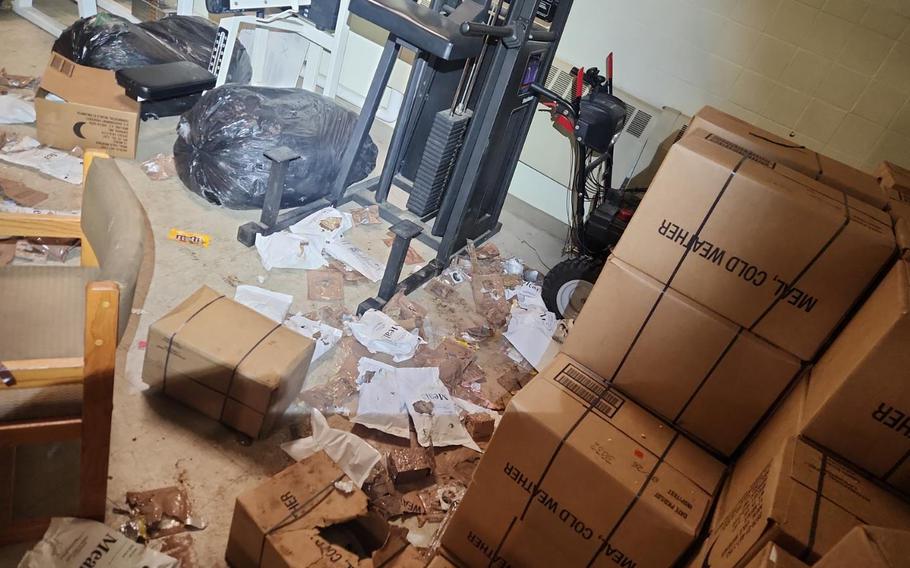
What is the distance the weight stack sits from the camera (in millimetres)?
2422

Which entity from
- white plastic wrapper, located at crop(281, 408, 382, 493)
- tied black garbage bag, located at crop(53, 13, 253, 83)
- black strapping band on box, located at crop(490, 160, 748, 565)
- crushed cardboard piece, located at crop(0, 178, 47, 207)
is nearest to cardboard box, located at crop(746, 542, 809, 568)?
black strapping band on box, located at crop(490, 160, 748, 565)

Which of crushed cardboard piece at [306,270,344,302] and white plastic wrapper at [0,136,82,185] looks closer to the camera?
crushed cardboard piece at [306,270,344,302]

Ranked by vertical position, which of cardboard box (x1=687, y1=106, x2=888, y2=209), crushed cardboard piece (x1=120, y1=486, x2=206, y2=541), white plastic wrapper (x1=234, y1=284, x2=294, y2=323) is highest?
cardboard box (x1=687, y1=106, x2=888, y2=209)

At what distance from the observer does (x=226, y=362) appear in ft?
5.41

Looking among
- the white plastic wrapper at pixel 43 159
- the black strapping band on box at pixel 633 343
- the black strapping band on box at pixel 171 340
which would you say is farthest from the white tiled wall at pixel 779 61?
the white plastic wrapper at pixel 43 159

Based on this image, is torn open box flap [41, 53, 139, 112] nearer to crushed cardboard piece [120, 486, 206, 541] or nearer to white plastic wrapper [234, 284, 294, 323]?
white plastic wrapper [234, 284, 294, 323]

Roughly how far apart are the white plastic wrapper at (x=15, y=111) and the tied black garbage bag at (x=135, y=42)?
12.8 inches

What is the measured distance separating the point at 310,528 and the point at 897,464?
47.6 inches

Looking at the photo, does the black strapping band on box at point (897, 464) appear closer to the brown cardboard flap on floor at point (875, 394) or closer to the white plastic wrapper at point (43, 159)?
the brown cardboard flap on floor at point (875, 394)

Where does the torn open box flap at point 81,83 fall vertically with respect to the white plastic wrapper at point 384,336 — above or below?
above

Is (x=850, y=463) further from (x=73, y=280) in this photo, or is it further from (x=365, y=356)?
(x=73, y=280)

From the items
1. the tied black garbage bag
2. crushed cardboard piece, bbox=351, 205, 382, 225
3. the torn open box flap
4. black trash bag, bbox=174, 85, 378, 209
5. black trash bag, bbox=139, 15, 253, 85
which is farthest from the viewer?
black trash bag, bbox=139, 15, 253, 85

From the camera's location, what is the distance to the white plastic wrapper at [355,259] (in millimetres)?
2629

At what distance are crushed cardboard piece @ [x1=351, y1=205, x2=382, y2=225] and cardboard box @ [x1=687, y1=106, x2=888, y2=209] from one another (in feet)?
6.19
